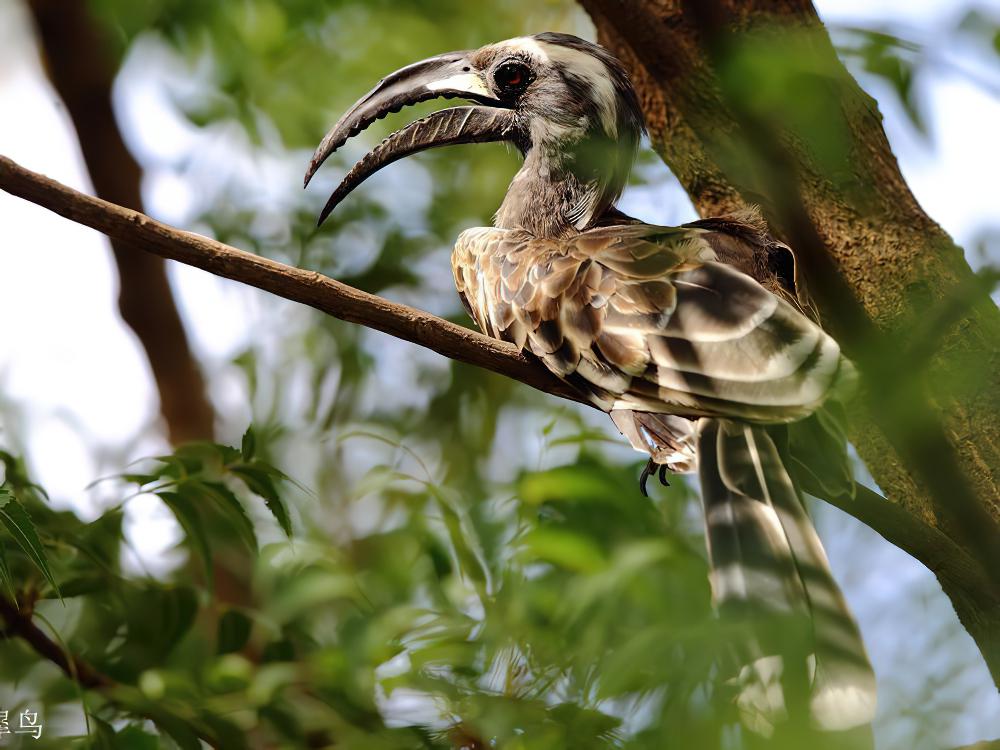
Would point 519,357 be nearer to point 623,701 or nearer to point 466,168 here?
point 623,701

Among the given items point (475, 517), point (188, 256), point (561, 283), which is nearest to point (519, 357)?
point (561, 283)

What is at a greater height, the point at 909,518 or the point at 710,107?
the point at 710,107

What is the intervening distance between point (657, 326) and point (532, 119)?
2.91 ft

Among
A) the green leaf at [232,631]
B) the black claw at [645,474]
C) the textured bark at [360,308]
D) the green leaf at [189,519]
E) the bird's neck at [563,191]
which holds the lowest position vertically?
the green leaf at [232,631]

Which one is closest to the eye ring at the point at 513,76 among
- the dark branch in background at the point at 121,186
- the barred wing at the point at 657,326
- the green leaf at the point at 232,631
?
the barred wing at the point at 657,326

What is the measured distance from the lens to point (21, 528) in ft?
4.06

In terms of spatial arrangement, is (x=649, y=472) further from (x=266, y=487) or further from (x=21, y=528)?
(x=21, y=528)

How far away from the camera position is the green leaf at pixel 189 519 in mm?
1591

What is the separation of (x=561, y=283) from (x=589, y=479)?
12.3 inches

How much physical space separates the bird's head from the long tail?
2.55ft

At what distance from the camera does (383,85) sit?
220 cm

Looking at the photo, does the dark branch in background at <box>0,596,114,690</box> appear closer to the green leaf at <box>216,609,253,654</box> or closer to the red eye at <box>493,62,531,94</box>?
the green leaf at <box>216,609,253,654</box>

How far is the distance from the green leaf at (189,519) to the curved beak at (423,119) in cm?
73

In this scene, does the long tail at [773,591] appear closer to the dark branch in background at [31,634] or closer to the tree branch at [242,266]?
the tree branch at [242,266]
